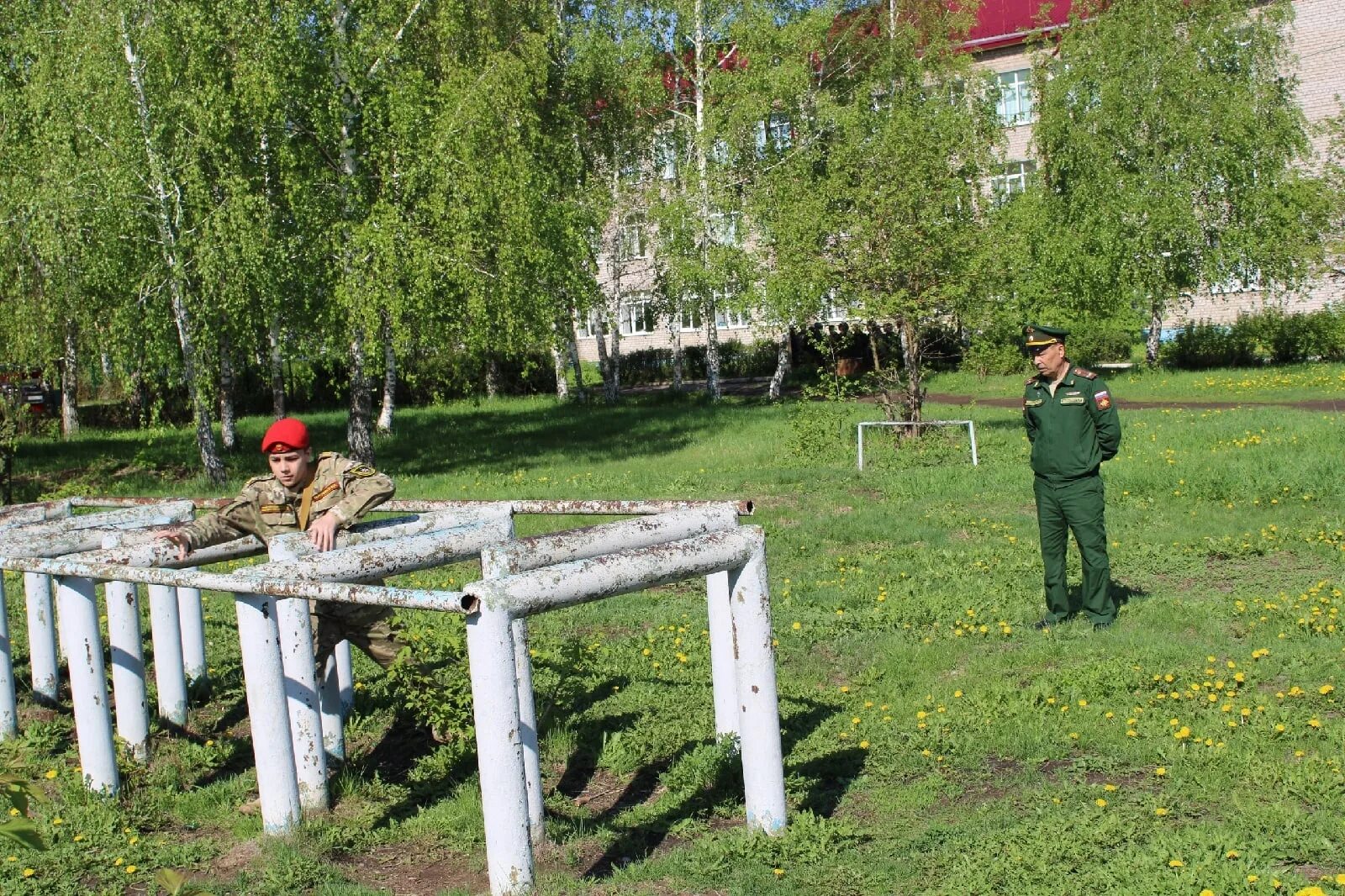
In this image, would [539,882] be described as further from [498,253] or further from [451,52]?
[451,52]

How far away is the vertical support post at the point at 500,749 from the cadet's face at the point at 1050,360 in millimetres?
4727

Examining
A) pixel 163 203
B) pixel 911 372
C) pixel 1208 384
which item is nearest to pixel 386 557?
pixel 911 372

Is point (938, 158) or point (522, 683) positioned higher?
point (938, 158)

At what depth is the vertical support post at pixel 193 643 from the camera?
23.1 ft

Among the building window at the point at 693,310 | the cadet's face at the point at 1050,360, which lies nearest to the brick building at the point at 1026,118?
the building window at the point at 693,310

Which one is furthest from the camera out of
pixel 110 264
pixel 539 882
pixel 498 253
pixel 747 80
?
pixel 747 80

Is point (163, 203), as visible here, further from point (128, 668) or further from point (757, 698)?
point (757, 698)

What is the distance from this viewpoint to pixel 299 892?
4391mm

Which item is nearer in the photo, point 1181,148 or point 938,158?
point 938,158

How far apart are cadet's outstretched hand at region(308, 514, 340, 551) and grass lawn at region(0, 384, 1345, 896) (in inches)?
41.1

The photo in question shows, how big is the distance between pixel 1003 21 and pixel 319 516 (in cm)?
4076

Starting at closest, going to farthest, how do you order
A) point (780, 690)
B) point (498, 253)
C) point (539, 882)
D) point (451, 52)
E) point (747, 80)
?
point (539, 882), point (780, 690), point (498, 253), point (451, 52), point (747, 80)

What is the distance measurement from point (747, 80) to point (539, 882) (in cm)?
2843

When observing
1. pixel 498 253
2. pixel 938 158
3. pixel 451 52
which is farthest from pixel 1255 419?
pixel 451 52
